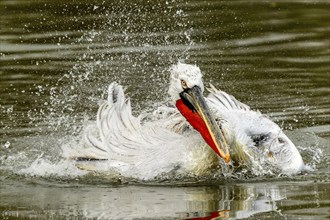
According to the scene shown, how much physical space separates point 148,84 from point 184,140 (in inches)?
93.5

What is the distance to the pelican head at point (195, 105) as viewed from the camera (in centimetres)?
786

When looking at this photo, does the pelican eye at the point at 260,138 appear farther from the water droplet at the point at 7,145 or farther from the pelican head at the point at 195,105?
the water droplet at the point at 7,145

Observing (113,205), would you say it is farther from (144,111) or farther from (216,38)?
(216,38)

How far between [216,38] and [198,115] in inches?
164

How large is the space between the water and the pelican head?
1.07 feet

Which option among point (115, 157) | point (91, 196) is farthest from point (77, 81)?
point (91, 196)

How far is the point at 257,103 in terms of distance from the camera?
10234mm

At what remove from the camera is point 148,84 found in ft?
34.8

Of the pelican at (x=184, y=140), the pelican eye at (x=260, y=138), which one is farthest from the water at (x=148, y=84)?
the pelican eye at (x=260, y=138)

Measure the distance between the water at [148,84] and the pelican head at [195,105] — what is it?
1.07 feet

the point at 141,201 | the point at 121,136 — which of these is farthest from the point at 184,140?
the point at 141,201

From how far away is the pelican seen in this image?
809cm

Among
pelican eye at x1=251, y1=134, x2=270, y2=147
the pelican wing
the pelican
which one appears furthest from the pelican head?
pelican eye at x1=251, y1=134, x2=270, y2=147

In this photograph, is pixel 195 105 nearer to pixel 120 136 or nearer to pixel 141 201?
pixel 120 136
